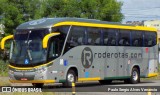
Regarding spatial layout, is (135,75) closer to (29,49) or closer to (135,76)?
(135,76)

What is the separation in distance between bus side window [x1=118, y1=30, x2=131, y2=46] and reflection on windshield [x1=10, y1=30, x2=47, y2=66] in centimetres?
625

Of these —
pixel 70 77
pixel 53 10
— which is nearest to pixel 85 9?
pixel 53 10

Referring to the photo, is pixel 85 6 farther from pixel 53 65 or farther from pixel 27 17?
pixel 53 65

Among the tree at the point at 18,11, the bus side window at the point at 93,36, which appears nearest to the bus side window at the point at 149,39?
the bus side window at the point at 93,36

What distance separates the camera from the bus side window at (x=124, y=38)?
27047 millimetres

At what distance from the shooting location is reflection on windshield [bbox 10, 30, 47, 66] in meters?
22.0

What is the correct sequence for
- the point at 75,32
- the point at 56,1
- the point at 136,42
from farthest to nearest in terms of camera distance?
the point at 56,1, the point at 136,42, the point at 75,32

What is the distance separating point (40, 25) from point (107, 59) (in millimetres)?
5448

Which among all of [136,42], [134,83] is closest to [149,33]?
[136,42]

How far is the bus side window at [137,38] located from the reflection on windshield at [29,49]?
774cm

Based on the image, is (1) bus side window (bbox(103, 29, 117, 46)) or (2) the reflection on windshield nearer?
(2) the reflection on windshield

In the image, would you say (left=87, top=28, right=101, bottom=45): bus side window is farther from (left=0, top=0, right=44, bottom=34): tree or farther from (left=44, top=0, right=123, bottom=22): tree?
(left=0, top=0, right=44, bottom=34): tree

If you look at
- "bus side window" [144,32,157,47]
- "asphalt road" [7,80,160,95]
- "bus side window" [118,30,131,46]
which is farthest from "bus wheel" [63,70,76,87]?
"bus side window" [144,32,157,47]

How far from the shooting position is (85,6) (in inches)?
1805
